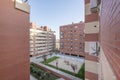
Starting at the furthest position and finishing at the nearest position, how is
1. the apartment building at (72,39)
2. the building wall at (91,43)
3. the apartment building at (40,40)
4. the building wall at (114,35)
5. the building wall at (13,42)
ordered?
the apartment building at (72,39)
the apartment building at (40,40)
the building wall at (91,43)
the building wall at (13,42)
the building wall at (114,35)

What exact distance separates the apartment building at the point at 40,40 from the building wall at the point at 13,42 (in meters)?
17.3

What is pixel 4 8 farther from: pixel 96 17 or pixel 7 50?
pixel 96 17

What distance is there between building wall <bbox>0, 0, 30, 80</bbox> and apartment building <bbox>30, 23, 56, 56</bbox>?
56.8ft

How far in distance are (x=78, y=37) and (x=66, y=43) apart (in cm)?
341

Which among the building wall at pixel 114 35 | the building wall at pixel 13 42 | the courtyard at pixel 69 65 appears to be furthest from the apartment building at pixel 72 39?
the building wall at pixel 114 35

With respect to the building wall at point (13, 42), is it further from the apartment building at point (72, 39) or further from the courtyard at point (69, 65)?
the apartment building at point (72, 39)

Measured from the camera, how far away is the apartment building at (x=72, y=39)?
20188 millimetres

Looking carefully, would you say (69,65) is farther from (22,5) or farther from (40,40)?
(40,40)

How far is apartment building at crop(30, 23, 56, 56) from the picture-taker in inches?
790

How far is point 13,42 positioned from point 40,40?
20.8m

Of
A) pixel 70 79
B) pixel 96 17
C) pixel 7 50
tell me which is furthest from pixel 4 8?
pixel 70 79

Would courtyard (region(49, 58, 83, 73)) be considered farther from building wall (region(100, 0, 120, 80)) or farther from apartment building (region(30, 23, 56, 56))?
building wall (region(100, 0, 120, 80))

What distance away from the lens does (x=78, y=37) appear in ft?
67.9

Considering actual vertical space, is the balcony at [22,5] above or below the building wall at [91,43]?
above
